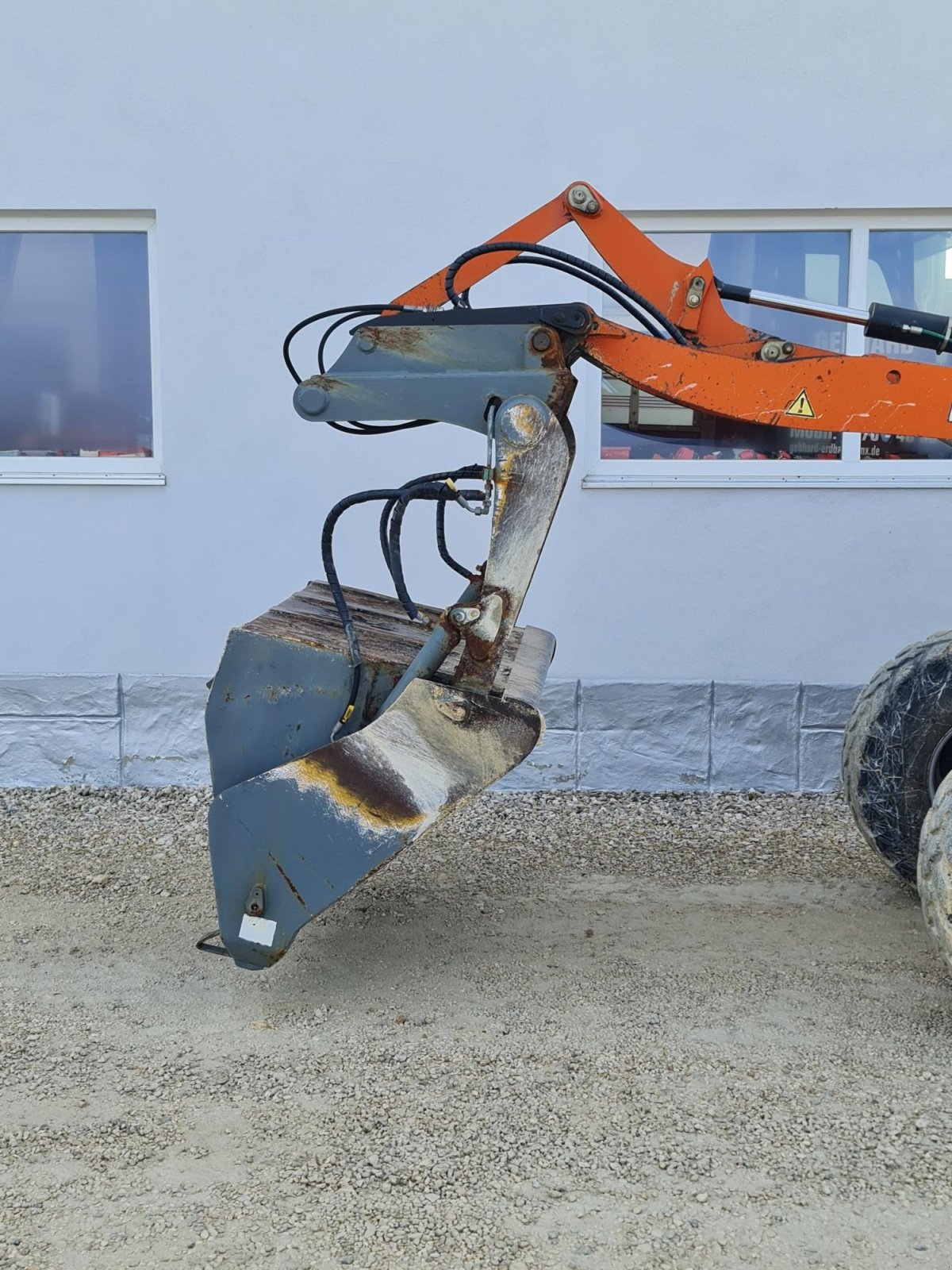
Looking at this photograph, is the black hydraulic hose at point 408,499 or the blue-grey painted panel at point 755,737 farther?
the blue-grey painted panel at point 755,737

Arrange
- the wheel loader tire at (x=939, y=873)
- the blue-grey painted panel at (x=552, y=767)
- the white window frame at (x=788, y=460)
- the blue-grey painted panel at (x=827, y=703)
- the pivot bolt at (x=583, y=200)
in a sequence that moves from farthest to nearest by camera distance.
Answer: the blue-grey painted panel at (x=552, y=767) < the blue-grey painted panel at (x=827, y=703) < the white window frame at (x=788, y=460) < the pivot bolt at (x=583, y=200) < the wheel loader tire at (x=939, y=873)

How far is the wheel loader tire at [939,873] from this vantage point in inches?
112

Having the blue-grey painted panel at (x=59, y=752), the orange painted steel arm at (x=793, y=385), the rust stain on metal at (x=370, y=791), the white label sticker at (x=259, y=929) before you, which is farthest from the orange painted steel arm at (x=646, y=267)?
the blue-grey painted panel at (x=59, y=752)

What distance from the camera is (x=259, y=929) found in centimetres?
303

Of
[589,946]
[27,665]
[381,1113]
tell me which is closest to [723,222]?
[589,946]

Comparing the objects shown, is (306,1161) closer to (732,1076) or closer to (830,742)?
(732,1076)

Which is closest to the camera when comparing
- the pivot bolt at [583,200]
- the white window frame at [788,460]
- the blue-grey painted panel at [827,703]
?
the pivot bolt at [583,200]

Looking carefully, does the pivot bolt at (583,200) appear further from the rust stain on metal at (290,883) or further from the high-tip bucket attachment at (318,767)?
the rust stain on metal at (290,883)

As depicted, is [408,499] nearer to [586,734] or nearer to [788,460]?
[586,734]

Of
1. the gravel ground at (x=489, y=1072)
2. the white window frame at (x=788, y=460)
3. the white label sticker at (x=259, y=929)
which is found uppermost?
the white window frame at (x=788, y=460)

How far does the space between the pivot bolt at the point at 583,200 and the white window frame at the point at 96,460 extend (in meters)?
2.52

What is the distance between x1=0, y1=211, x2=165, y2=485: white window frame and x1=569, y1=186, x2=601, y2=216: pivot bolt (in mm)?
2519

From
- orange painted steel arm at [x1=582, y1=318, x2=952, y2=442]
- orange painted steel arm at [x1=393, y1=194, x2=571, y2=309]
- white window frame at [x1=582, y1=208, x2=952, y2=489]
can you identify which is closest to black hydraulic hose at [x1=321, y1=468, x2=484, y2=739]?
orange painted steel arm at [x1=582, y1=318, x2=952, y2=442]

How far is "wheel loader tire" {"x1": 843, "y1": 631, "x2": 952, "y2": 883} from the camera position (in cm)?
377
